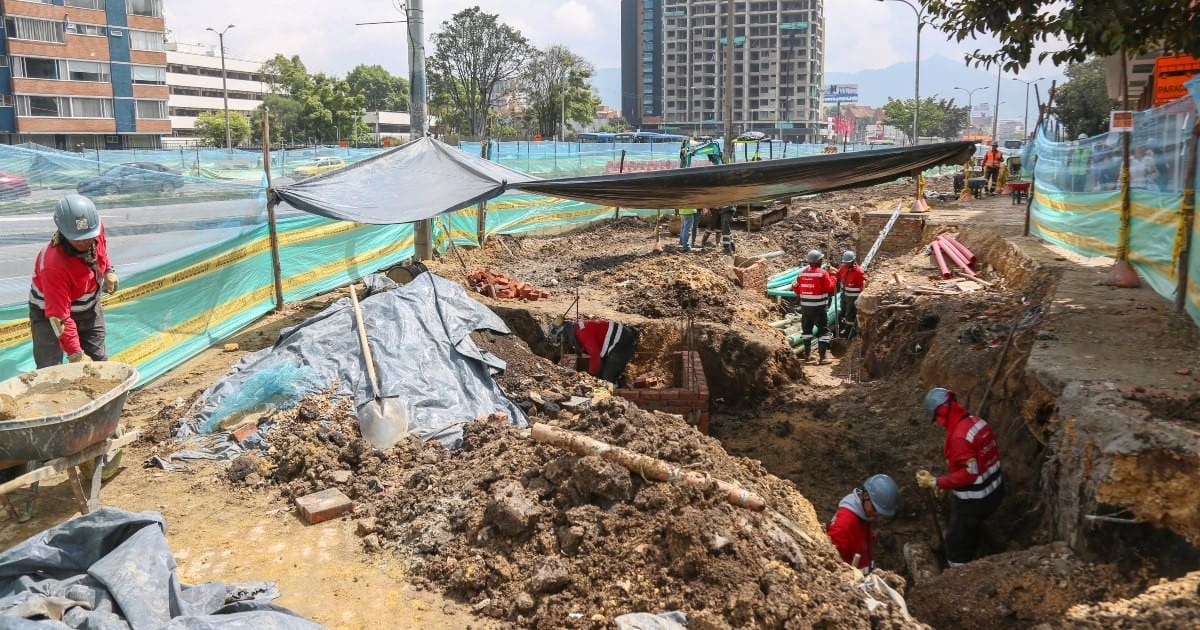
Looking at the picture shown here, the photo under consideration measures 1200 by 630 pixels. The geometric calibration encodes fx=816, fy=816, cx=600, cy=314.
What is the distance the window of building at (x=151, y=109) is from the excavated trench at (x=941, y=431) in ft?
148

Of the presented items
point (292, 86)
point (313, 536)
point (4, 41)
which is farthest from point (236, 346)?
point (292, 86)

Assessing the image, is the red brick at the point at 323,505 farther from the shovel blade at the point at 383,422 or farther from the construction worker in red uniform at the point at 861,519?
the construction worker in red uniform at the point at 861,519

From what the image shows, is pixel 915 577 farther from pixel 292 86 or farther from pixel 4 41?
pixel 292 86

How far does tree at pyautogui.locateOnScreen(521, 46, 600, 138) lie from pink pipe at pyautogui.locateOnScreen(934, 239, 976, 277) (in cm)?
4672

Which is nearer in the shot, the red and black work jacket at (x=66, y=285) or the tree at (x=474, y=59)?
the red and black work jacket at (x=66, y=285)

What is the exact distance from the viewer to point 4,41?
1532 inches

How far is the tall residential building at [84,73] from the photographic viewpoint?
39.4 metres

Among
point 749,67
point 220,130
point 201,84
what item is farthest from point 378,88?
point 749,67

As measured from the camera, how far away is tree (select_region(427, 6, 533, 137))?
1847 inches

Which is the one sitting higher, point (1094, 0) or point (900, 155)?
point (1094, 0)

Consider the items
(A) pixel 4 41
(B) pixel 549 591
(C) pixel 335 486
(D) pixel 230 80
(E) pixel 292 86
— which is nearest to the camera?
(B) pixel 549 591

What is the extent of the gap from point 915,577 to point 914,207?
13635 millimetres

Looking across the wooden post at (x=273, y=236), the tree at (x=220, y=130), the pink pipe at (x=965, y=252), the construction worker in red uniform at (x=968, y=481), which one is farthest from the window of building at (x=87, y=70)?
the construction worker in red uniform at (x=968, y=481)

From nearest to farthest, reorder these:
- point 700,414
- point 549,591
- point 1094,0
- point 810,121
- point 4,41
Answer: point 549,591 < point 1094,0 < point 700,414 < point 4,41 < point 810,121
